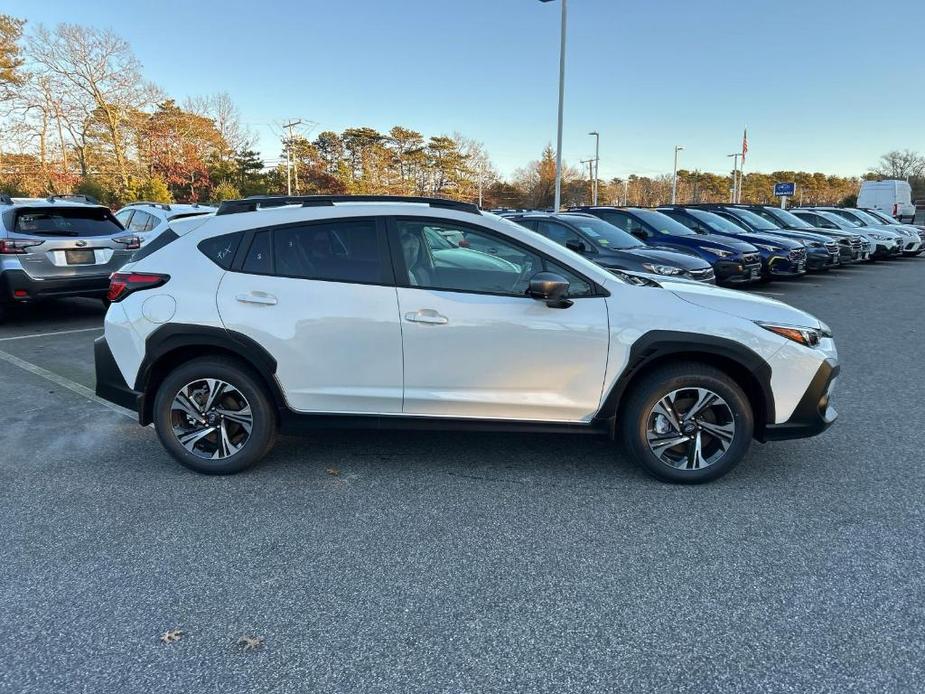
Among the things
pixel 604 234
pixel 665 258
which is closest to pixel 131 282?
pixel 665 258

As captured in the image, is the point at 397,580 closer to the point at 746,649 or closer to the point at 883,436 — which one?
the point at 746,649

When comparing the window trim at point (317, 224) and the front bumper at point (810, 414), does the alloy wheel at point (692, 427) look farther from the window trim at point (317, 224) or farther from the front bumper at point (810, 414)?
the window trim at point (317, 224)

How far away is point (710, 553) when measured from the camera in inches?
123

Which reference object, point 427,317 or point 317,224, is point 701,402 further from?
point 317,224

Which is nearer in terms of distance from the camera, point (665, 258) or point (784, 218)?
point (665, 258)

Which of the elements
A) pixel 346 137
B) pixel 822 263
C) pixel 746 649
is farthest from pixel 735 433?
pixel 346 137

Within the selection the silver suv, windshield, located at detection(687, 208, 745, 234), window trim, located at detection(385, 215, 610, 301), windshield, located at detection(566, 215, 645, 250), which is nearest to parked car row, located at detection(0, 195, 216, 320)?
the silver suv

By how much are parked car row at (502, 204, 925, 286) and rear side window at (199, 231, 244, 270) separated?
142 inches

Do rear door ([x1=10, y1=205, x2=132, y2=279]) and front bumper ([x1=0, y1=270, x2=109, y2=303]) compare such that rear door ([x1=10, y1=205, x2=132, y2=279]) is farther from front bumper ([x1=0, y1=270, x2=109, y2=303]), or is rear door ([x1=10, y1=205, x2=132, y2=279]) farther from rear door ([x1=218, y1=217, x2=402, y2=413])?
rear door ([x1=218, y1=217, x2=402, y2=413])

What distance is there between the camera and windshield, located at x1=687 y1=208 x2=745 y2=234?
14352 millimetres

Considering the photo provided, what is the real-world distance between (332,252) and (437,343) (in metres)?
0.87

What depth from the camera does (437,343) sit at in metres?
3.77

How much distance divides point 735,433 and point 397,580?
7.07ft

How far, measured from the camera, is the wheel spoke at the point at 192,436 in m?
4.00
